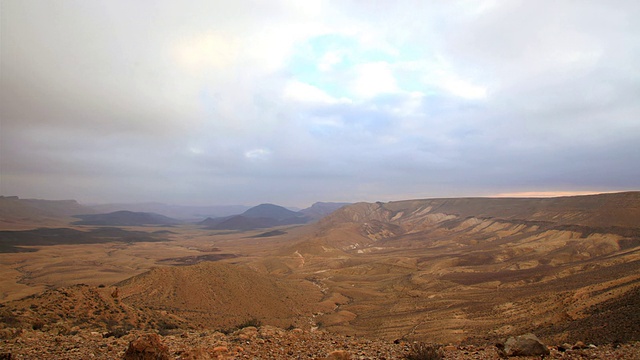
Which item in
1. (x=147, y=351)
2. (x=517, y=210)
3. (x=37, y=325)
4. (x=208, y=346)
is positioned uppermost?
(x=147, y=351)

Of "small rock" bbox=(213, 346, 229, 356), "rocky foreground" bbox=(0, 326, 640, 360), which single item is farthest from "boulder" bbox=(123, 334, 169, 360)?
"small rock" bbox=(213, 346, 229, 356)

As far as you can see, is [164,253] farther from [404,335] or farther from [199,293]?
[404,335]

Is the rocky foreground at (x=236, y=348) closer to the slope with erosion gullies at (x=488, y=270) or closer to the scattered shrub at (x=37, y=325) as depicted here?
the scattered shrub at (x=37, y=325)

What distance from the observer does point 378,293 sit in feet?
142

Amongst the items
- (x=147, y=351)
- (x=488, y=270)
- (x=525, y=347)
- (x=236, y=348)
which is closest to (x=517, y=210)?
(x=488, y=270)

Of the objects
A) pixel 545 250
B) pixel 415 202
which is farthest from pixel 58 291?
pixel 415 202

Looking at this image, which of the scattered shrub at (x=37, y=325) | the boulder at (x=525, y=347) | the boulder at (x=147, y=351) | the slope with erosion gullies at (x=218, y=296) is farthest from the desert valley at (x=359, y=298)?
the boulder at (x=525, y=347)

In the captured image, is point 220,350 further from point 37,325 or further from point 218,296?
point 218,296

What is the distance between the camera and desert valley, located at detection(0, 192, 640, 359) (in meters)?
11.5

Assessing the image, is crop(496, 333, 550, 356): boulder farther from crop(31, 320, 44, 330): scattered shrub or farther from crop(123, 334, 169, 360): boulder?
crop(31, 320, 44, 330): scattered shrub

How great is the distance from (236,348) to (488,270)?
165ft

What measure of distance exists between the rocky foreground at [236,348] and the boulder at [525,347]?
0.47 ft

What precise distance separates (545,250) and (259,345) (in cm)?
6392

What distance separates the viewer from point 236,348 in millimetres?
10078
